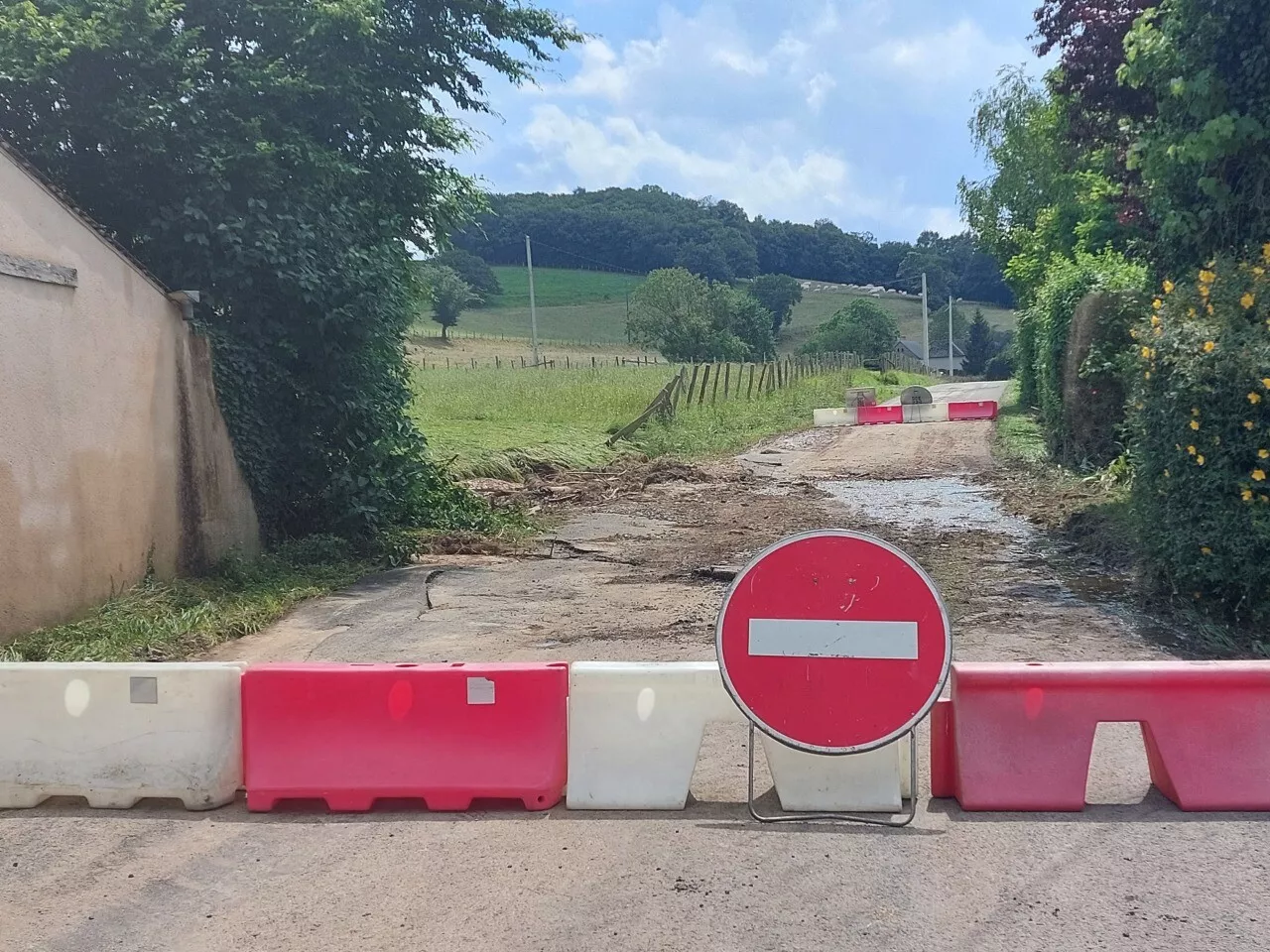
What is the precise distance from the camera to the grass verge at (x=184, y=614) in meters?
6.75

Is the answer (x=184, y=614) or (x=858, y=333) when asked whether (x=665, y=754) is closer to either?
(x=184, y=614)

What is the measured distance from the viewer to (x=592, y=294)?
4011 inches

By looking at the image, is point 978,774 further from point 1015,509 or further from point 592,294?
point 592,294

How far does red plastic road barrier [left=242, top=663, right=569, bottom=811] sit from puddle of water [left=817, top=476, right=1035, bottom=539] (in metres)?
7.94

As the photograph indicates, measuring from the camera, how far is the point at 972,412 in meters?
27.9

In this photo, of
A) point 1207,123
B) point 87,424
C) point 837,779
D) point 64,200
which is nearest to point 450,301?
point 64,200

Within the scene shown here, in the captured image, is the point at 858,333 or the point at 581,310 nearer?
the point at 858,333

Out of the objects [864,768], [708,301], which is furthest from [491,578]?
[708,301]

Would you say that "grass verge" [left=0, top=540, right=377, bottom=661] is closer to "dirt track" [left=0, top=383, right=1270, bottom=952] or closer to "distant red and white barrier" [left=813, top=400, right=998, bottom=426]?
"dirt track" [left=0, top=383, right=1270, bottom=952]

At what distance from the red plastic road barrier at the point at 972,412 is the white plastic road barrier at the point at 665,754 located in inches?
965

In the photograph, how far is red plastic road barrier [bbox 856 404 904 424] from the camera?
92.7 ft

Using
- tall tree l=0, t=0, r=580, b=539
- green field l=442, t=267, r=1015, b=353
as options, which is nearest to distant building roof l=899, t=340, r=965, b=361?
green field l=442, t=267, r=1015, b=353

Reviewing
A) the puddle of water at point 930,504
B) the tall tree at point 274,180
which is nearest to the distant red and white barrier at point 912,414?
the puddle of water at point 930,504

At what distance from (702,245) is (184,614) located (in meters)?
101
